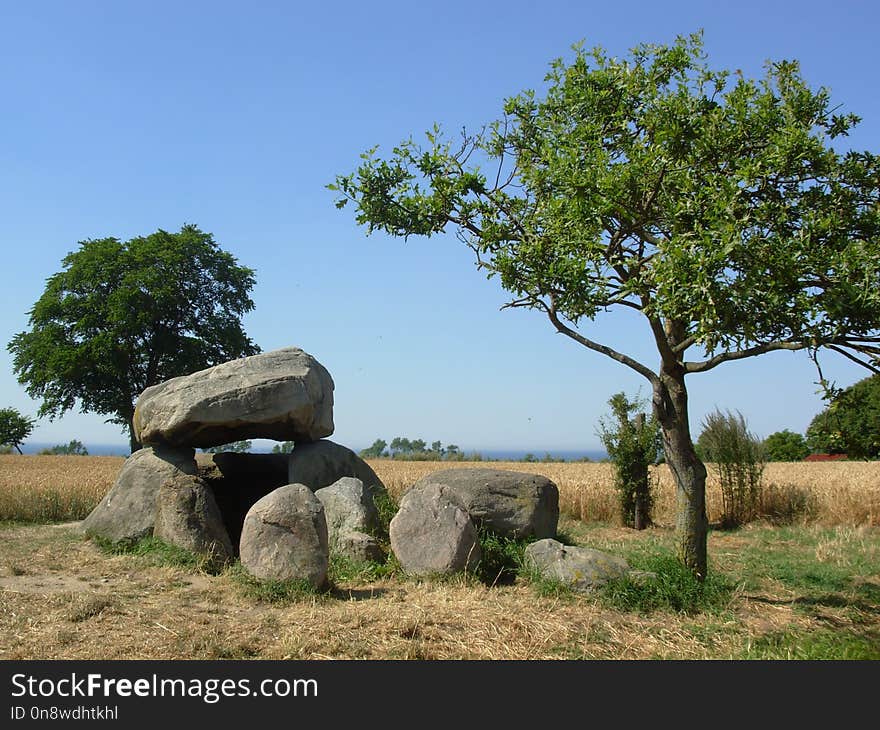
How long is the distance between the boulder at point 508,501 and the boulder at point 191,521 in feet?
10.5

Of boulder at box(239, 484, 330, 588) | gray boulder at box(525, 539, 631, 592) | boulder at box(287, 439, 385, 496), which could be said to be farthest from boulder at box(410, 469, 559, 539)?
boulder at box(287, 439, 385, 496)

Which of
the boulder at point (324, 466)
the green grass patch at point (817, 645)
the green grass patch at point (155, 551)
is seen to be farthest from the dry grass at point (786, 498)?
the green grass patch at point (817, 645)

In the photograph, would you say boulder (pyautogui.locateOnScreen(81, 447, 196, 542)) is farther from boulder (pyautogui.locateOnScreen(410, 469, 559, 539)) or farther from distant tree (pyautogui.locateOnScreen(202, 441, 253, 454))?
boulder (pyautogui.locateOnScreen(410, 469, 559, 539))

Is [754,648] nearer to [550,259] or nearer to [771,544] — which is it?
[550,259]

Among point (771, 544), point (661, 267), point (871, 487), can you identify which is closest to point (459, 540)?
point (661, 267)

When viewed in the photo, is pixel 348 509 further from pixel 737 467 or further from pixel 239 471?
pixel 737 467

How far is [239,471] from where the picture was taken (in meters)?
16.3

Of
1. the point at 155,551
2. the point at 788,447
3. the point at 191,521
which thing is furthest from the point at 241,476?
the point at 788,447

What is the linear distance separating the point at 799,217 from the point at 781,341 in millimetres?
1633

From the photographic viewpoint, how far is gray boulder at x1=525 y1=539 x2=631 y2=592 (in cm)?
954

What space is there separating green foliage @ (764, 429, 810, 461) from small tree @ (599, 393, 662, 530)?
34.3 meters

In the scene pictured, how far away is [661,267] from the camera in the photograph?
751 cm

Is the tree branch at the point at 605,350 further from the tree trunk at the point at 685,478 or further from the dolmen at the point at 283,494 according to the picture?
the dolmen at the point at 283,494

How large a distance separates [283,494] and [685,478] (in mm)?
5283
